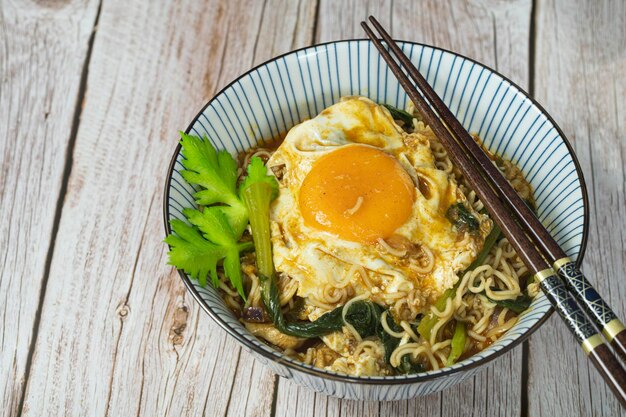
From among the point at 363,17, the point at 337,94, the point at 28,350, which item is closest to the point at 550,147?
the point at 337,94

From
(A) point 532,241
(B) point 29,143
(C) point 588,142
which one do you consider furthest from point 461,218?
(B) point 29,143

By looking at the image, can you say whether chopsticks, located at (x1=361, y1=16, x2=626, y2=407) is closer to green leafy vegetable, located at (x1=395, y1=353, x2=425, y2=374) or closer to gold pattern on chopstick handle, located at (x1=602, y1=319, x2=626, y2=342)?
gold pattern on chopstick handle, located at (x1=602, y1=319, x2=626, y2=342)

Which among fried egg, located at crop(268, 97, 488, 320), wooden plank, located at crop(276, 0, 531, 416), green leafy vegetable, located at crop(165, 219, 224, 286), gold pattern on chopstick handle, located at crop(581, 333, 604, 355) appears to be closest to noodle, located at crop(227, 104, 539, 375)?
fried egg, located at crop(268, 97, 488, 320)

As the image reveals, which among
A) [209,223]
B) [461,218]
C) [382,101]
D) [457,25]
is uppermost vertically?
[457,25]

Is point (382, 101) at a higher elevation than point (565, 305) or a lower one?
higher

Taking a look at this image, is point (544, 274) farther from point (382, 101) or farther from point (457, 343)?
point (382, 101)

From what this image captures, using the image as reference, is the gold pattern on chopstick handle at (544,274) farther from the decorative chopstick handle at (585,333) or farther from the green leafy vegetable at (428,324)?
the green leafy vegetable at (428,324)
